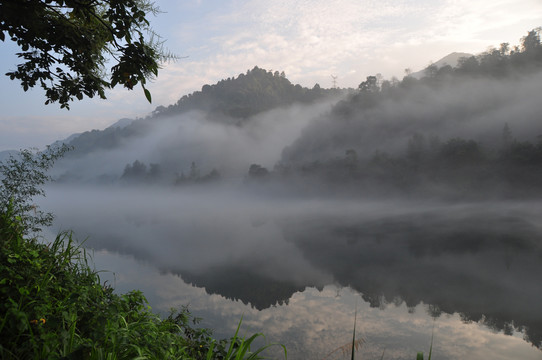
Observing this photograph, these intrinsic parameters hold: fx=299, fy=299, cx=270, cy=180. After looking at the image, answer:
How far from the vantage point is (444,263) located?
101ft

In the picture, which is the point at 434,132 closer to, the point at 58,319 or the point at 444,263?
the point at 444,263

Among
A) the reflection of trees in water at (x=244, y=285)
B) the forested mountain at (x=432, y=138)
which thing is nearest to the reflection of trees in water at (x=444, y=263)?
the reflection of trees in water at (x=244, y=285)

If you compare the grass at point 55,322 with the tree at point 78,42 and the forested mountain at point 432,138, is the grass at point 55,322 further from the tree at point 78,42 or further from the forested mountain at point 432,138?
the forested mountain at point 432,138

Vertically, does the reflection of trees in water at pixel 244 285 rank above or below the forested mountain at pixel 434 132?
below

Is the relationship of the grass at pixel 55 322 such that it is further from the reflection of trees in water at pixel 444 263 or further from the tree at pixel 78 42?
the reflection of trees in water at pixel 444 263

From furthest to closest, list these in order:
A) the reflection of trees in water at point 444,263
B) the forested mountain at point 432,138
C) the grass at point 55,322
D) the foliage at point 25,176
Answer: the forested mountain at point 432,138
the reflection of trees in water at point 444,263
the foliage at point 25,176
the grass at point 55,322

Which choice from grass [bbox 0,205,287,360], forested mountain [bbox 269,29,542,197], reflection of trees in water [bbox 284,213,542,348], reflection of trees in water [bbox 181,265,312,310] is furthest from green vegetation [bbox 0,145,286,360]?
forested mountain [bbox 269,29,542,197]

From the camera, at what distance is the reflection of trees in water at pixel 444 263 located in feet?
67.3

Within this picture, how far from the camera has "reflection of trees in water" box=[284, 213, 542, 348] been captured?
20.5 m

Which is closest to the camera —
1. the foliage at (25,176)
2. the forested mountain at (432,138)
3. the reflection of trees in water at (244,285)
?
the foliage at (25,176)

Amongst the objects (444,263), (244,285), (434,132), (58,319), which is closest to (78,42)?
(58,319)

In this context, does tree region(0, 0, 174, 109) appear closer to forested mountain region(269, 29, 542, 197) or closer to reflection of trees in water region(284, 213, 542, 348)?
reflection of trees in water region(284, 213, 542, 348)

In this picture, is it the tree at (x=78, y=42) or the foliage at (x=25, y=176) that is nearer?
the tree at (x=78, y=42)

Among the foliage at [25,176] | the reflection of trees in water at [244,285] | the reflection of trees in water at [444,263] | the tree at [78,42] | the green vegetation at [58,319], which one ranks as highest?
the tree at [78,42]
